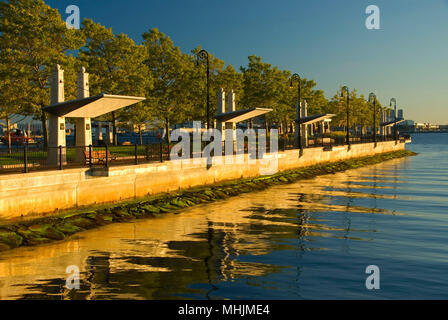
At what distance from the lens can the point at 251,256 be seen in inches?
573

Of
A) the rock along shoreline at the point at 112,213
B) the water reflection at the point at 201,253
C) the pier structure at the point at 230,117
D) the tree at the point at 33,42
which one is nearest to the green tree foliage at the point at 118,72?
the tree at the point at 33,42

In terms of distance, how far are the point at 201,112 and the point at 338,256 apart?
4554cm

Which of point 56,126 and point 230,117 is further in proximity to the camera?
point 230,117

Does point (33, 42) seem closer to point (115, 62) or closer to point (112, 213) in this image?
point (115, 62)

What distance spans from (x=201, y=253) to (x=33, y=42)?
28.2 metres

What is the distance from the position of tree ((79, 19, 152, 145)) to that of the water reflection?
1064 inches

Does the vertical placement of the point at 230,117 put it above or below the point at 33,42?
below

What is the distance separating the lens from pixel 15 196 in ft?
57.8

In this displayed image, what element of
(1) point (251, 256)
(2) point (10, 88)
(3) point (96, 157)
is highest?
(2) point (10, 88)

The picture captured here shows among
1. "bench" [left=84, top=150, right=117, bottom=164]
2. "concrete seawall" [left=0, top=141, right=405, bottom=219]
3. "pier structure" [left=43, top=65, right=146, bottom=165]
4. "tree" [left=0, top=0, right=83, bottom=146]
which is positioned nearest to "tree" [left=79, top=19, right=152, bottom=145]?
"tree" [left=0, top=0, right=83, bottom=146]

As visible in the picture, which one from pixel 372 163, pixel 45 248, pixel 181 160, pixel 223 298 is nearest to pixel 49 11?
pixel 181 160

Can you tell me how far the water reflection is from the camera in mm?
11477

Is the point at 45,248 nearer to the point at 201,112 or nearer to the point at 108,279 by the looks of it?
the point at 108,279

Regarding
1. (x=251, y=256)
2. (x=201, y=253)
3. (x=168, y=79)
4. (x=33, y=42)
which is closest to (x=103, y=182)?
(x=201, y=253)
